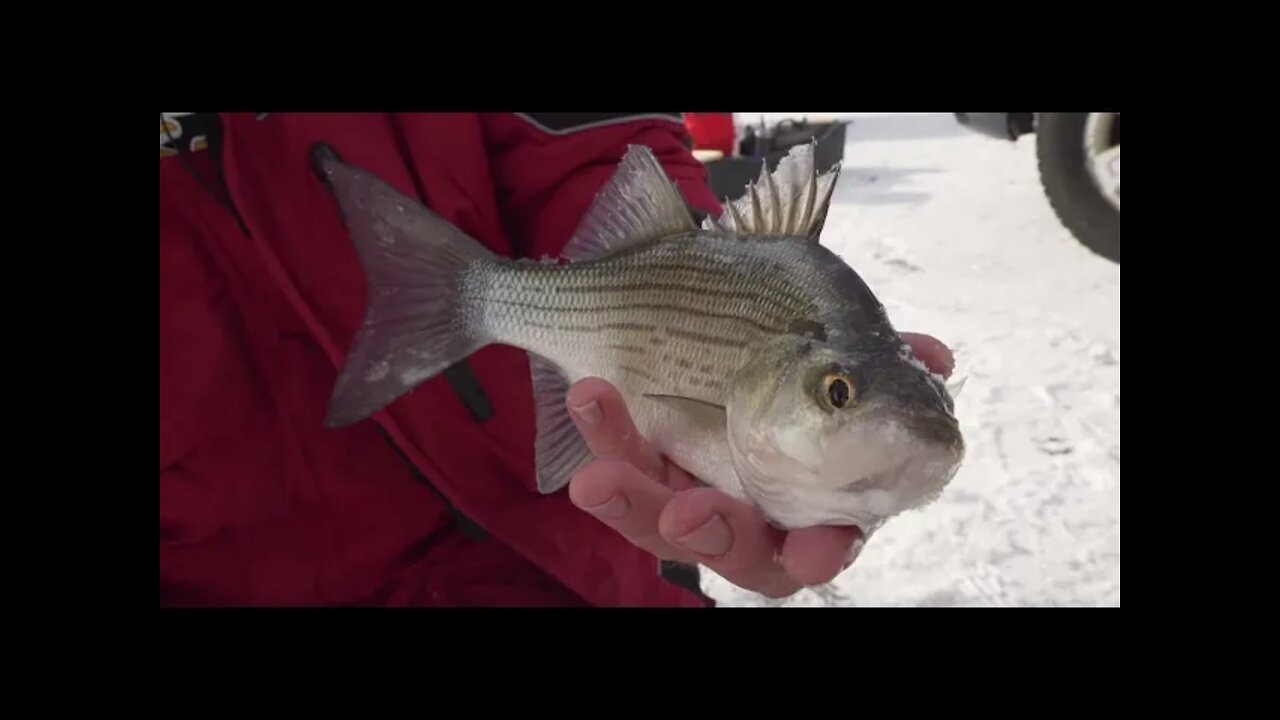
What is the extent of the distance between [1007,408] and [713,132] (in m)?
2.09

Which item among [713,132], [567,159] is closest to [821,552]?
[567,159]

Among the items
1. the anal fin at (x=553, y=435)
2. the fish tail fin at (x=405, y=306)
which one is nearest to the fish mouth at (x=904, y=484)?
the anal fin at (x=553, y=435)

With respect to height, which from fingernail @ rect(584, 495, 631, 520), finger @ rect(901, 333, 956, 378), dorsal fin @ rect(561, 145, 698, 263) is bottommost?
fingernail @ rect(584, 495, 631, 520)

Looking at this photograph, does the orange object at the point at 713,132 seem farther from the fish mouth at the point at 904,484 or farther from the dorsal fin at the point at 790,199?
the fish mouth at the point at 904,484

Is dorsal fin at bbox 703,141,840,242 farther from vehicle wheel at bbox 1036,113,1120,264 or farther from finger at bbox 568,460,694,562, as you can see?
vehicle wheel at bbox 1036,113,1120,264

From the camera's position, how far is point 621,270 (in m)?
0.75

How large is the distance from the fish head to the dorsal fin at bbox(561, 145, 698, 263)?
20 cm

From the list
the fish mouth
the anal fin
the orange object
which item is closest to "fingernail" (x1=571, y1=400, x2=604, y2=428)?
the anal fin

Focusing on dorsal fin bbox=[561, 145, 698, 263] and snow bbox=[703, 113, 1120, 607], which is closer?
dorsal fin bbox=[561, 145, 698, 263]

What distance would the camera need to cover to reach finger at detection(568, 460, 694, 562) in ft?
2.14

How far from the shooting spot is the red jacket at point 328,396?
996 millimetres

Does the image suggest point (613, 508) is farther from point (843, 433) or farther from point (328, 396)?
point (328, 396)

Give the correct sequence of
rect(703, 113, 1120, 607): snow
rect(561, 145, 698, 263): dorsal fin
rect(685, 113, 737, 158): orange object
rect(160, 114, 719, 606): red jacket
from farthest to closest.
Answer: rect(685, 113, 737, 158): orange object, rect(703, 113, 1120, 607): snow, rect(160, 114, 719, 606): red jacket, rect(561, 145, 698, 263): dorsal fin

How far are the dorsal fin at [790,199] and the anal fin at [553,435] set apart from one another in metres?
0.25
